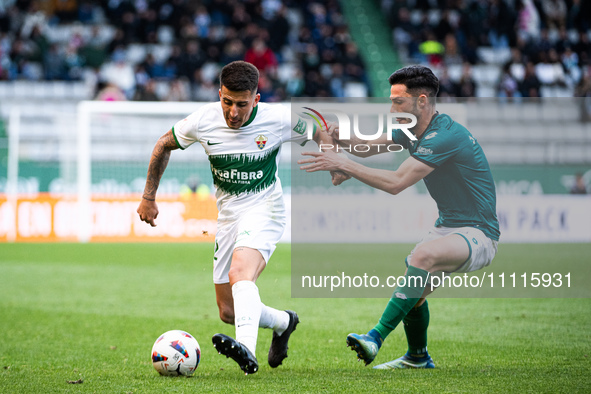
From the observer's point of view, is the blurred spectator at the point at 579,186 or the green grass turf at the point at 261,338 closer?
the green grass turf at the point at 261,338

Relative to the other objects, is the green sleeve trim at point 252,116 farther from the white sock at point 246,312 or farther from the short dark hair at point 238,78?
the white sock at point 246,312

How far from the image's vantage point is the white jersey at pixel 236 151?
17.8ft

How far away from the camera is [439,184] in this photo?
17.4 feet

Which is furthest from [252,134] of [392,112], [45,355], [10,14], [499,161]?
[10,14]

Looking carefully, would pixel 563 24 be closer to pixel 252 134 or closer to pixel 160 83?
pixel 160 83

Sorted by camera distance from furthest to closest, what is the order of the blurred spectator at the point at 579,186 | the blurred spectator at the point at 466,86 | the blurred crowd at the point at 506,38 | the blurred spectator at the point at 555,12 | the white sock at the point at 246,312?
the blurred spectator at the point at 555,12 → the blurred crowd at the point at 506,38 → the blurred spectator at the point at 466,86 → the blurred spectator at the point at 579,186 → the white sock at the point at 246,312

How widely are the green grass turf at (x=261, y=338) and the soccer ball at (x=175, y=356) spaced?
0.30ft

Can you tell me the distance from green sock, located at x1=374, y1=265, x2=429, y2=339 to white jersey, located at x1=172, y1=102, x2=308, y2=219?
1.17 m

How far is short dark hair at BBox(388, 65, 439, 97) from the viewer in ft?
16.8

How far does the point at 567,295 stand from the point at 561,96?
36.6 feet

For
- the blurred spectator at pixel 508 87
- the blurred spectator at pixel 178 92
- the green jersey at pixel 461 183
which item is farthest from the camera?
the blurred spectator at pixel 508 87

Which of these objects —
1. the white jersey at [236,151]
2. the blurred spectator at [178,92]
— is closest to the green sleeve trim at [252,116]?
the white jersey at [236,151]

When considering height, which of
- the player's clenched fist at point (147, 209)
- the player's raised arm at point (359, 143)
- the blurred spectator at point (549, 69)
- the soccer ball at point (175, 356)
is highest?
the blurred spectator at point (549, 69)

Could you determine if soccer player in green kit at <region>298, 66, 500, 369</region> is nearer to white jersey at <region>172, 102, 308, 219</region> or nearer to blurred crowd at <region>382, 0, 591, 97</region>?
white jersey at <region>172, 102, 308, 219</region>
